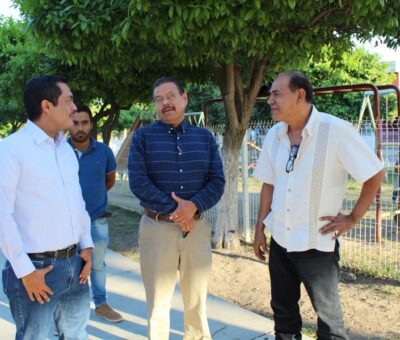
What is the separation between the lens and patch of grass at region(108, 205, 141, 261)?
6.22m

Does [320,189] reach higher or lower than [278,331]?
higher

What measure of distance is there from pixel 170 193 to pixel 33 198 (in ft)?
2.97

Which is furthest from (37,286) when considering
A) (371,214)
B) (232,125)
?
(371,214)

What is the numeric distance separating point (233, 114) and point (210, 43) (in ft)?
4.43

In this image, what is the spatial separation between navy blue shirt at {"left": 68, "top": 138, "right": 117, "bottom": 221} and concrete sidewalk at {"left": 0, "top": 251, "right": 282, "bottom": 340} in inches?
37.2

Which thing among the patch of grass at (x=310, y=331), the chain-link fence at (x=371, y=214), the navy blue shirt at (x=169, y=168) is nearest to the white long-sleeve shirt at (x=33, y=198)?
the navy blue shirt at (x=169, y=168)

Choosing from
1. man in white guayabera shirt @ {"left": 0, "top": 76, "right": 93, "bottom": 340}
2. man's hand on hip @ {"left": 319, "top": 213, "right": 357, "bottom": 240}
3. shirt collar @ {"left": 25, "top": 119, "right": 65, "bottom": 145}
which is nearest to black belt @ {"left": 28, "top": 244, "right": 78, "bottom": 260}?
man in white guayabera shirt @ {"left": 0, "top": 76, "right": 93, "bottom": 340}

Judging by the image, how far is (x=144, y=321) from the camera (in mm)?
3811

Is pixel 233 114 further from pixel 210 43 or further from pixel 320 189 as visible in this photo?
pixel 320 189

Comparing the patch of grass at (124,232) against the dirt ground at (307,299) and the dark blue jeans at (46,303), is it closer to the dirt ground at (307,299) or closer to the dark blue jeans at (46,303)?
the dirt ground at (307,299)

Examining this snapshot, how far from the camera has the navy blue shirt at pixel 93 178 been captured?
3520 mm

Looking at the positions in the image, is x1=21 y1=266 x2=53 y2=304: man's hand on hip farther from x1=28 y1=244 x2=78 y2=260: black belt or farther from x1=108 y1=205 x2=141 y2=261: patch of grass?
x1=108 y1=205 x2=141 y2=261: patch of grass

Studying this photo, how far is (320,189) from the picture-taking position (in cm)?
250

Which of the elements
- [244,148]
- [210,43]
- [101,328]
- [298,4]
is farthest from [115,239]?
[298,4]
